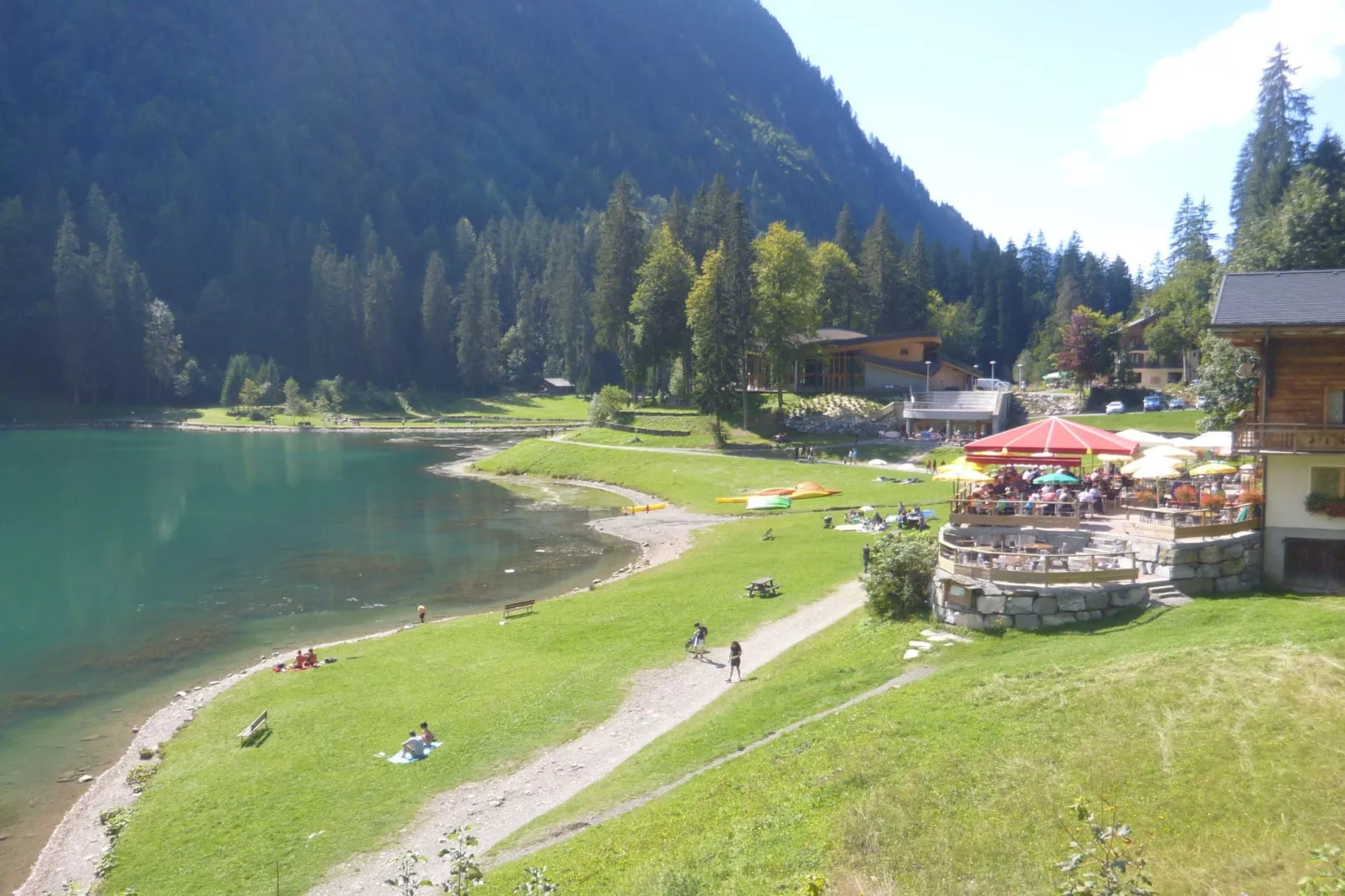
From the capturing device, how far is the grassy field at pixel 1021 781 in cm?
1203

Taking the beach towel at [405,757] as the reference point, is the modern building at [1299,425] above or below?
above

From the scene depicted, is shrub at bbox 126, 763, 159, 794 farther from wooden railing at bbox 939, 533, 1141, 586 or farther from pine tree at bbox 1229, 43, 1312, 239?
pine tree at bbox 1229, 43, 1312, 239

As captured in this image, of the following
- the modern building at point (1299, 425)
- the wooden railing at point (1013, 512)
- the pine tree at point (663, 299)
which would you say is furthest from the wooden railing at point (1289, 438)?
the pine tree at point (663, 299)

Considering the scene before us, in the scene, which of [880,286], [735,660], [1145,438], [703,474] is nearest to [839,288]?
[880,286]

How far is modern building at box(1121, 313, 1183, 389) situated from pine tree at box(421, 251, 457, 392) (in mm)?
110534

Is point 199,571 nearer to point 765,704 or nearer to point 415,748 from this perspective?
point 415,748

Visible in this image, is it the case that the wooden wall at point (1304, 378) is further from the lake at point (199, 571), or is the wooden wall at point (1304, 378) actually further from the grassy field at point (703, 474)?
the lake at point (199, 571)

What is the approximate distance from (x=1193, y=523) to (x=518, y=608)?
23806 millimetres

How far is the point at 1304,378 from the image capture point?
2533cm

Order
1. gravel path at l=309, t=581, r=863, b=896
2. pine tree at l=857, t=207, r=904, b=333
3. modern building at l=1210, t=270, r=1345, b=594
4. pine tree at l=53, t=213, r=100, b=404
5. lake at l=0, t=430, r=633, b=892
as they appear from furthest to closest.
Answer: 1. pine tree at l=53, t=213, r=100, b=404
2. pine tree at l=857, t=207, r=904, b=333
3. lake at l=0, t=430, r=633, b=892
4. modern building at l=1210, t=270, r=1345, b=594
5. gravel path at l=309, t=581, r=863, b=896

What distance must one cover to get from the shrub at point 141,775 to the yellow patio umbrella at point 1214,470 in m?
35.9

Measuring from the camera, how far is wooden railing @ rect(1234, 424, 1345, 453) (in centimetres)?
2394

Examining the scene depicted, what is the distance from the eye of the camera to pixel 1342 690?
49.1 feet

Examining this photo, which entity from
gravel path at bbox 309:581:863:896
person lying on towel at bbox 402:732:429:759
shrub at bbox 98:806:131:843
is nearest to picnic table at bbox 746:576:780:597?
gravel path at bbox 309:581:863:896
